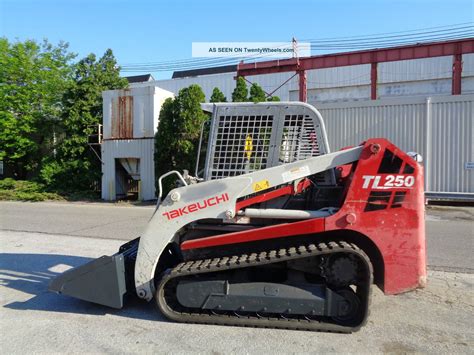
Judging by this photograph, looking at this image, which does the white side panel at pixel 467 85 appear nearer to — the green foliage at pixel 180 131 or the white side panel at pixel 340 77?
the white side panel at pixel 340 77

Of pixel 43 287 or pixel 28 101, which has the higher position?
pixel 28 101

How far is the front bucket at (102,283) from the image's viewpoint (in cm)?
430

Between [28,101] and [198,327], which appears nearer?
[198,327]

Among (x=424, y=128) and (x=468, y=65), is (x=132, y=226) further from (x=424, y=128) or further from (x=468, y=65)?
(x=468, y=65)

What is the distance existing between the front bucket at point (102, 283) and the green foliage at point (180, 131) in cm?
1320

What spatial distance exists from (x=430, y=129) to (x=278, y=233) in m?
13.9

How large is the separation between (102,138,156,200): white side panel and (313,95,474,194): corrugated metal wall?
8620 millimetres

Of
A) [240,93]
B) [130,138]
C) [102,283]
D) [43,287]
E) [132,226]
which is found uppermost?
[240,93]

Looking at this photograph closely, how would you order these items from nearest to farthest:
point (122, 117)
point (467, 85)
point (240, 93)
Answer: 1. point (240, 93)
2. point (122, 117)
3. point (467, 85)

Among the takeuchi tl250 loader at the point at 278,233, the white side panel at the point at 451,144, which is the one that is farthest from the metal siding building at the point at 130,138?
the takeuchi tl250 loader at the point at 278,233

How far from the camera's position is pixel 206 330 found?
13.0ft

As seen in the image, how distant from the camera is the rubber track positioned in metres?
3.81

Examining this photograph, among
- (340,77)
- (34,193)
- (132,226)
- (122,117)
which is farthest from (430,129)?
(340,77)

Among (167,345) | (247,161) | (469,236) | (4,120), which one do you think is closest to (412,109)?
(469,236)
